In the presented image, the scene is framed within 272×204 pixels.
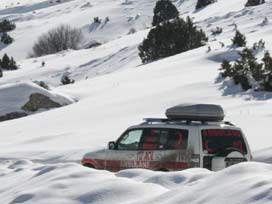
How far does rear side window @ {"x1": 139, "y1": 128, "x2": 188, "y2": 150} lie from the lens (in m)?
12.0

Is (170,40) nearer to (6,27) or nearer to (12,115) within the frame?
(12,115)

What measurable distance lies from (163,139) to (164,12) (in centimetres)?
5531

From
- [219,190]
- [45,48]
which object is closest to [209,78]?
[219,190]

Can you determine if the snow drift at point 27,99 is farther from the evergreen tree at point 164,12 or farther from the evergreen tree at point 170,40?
the evergreen tree at point 164,12

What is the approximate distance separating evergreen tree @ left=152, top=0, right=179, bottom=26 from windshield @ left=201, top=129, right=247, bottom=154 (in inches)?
2110

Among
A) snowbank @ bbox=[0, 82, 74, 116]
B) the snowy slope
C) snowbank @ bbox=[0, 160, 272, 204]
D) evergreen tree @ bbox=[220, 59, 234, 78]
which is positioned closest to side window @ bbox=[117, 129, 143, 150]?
snowbank @ bbox=[0, 160, 272, 204]

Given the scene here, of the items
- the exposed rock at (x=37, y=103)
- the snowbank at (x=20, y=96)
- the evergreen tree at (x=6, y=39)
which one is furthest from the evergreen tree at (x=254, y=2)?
the evergreen tree at (x=6, y=39)

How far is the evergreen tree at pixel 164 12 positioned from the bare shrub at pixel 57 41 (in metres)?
12.9

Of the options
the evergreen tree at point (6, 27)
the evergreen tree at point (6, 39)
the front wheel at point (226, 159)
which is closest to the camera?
the front wheel at point (226, 159)

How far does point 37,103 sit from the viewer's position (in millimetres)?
29109

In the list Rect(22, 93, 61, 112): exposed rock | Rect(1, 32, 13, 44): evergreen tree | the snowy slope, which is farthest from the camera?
Rect(1, 32, 13, 44): evergreen tree

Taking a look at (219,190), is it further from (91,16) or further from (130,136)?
(91,16)

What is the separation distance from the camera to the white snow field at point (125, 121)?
7.39 meters

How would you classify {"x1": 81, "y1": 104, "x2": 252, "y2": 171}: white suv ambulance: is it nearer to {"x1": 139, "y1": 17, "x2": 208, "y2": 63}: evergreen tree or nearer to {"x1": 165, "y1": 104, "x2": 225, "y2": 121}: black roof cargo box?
{"x1": 165, "y1": 104, "x2": 225, "y2": 121}: black roof cargo box
